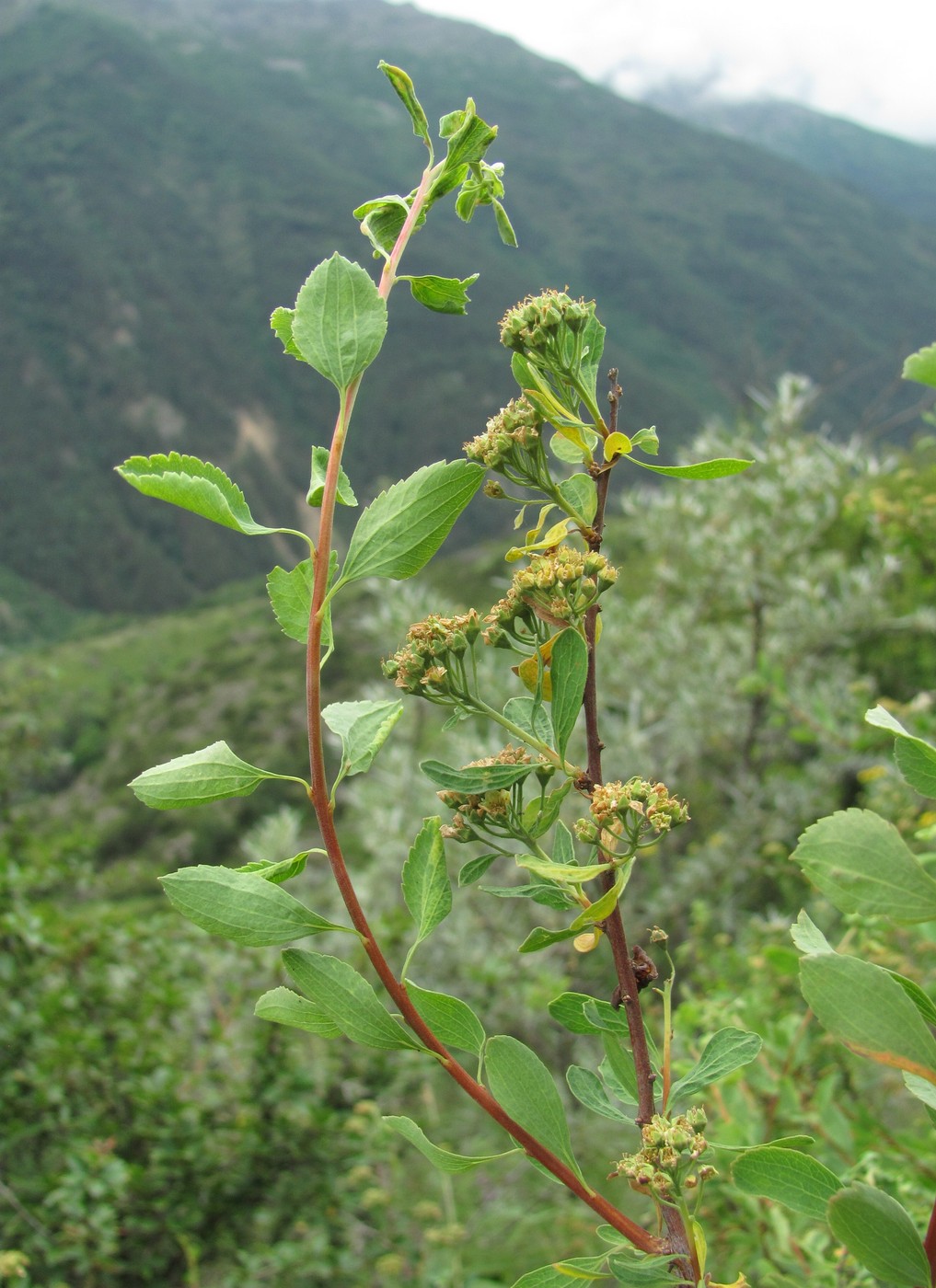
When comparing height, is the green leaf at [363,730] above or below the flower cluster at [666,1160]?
above

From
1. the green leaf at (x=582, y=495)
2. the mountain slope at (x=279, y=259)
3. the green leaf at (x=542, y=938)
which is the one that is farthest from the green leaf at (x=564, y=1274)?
the mountain slope at (x=279, y=259)

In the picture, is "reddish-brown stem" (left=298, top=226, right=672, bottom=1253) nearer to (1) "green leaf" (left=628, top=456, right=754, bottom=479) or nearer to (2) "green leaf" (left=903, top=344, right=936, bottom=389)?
(1) "green leaf" (left=628, top=456, right=754, bottom=479)

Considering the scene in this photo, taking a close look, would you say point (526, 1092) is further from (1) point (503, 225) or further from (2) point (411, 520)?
(1) point (503, 225)

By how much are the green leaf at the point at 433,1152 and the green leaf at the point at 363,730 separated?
26cm

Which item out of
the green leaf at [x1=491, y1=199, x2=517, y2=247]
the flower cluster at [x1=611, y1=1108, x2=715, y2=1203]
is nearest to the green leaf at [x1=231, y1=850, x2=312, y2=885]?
the flower cluster at [x1=611, y1=1108, x2=715, y2=1203]

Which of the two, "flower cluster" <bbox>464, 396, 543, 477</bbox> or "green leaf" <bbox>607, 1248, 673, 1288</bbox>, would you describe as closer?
"green leaf" <bbox>607, 1248, 673, 1288</bbox>

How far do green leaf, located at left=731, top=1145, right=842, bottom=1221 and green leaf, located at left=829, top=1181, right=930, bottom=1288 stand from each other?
0.09 m

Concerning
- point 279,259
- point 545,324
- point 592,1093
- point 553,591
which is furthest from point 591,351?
point 279,259

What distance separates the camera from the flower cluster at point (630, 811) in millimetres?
724

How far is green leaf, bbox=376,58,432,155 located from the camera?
0.81 metres

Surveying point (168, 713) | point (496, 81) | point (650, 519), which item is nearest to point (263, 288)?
point (496, 81)

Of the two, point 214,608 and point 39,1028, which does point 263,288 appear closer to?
point 214,608

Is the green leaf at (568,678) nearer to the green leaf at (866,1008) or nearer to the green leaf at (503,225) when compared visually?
the green leaf at (866,1008)

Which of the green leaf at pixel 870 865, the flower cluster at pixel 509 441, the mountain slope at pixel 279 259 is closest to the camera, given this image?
the green leaf at pixel 870 865
